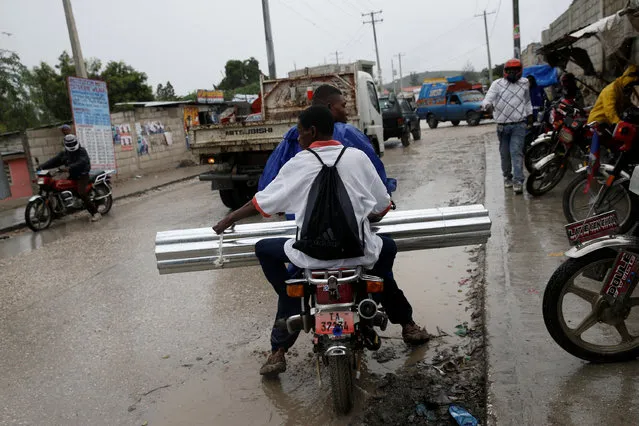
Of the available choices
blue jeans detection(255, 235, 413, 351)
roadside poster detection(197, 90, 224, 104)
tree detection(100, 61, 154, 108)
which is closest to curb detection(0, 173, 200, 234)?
roadside poster detection(197, 90, 224, 104)

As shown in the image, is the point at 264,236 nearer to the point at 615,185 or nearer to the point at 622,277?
the point at 622,277

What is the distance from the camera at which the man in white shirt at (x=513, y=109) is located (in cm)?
822

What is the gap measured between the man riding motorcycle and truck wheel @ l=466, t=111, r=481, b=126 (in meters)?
21.8

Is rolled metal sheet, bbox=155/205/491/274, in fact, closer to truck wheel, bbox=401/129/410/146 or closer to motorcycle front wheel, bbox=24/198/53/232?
motorcycle front wheel, bbox=24/198/53/232

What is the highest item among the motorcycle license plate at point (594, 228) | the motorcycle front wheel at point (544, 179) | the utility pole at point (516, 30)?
the utility pole at point (516, 30)

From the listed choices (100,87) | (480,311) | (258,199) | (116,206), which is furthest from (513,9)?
(258,199)

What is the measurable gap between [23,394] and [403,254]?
3894mm

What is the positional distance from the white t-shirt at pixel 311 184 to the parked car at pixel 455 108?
25.1m

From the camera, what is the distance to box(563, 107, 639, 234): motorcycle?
182 inches

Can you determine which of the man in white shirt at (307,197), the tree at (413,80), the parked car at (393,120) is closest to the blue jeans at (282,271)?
the man in white shirt at (307,197)

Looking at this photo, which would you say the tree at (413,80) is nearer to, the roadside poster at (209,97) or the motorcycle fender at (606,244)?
the roadside poster at (209,97)

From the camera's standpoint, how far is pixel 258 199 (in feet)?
10.1

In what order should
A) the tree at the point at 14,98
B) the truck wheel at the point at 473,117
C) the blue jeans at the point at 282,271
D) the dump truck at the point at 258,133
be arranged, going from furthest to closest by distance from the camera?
the truck wheel at the point at 473,117, the tree at the point at 14,98, the dump truck at the point at 258,133, the blue jeans at the point at 282,271

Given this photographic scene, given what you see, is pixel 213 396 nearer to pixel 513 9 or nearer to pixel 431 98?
pixel 513 9
